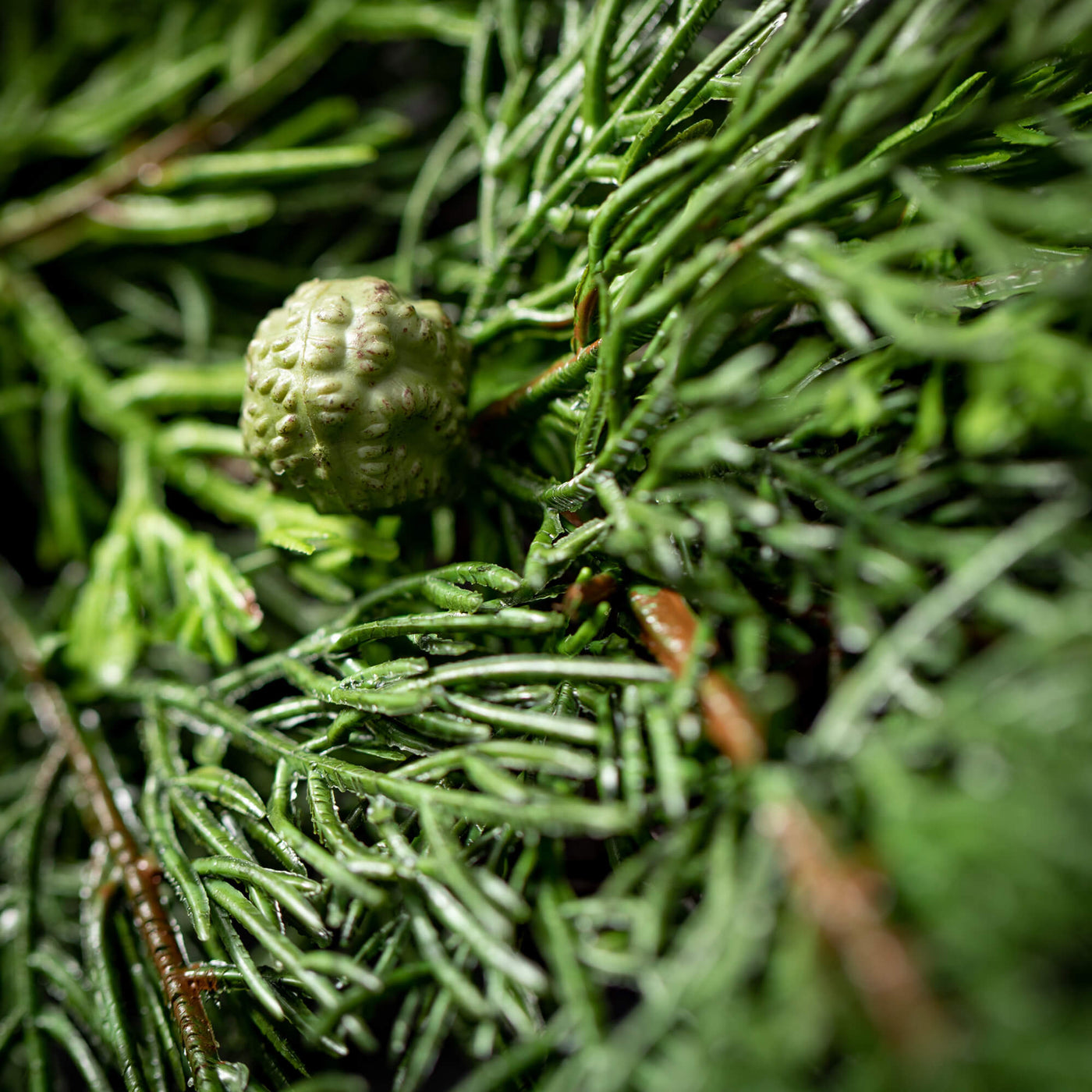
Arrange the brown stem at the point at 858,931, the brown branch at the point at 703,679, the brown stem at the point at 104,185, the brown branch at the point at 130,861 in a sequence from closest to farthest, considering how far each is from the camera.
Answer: the brown stem at the point at 858,931
the brown branch at the point at 703,679
the brown branch at the point at 130,861
the brown stem at the point at 104,185

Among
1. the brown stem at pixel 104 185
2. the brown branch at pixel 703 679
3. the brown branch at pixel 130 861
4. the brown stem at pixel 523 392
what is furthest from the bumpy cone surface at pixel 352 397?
the brown stem at pixel 104 185

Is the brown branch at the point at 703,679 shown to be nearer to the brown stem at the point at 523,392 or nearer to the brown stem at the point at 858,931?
the brown stem at the point at 858,931

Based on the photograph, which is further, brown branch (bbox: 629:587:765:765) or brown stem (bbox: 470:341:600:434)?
brown stem (bbox: 470:341:600:434)

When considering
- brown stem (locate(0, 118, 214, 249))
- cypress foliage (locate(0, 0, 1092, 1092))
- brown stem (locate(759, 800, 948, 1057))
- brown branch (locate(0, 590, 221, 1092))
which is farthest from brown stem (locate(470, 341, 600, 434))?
brown stem (locate(0, 118, 214, 249))

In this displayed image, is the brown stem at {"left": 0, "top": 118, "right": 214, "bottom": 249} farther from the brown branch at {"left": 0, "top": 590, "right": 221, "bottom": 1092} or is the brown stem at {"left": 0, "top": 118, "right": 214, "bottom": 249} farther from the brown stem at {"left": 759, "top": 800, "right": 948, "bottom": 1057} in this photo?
the brown stem at {"left": 759, "top": 800, "right": 948, "bottom": 1057}

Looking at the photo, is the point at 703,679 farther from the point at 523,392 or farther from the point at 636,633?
the point at 523,392

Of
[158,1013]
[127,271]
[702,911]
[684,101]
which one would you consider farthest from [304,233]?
[702,911]

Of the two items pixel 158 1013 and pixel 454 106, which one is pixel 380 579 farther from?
pixel 454 106
